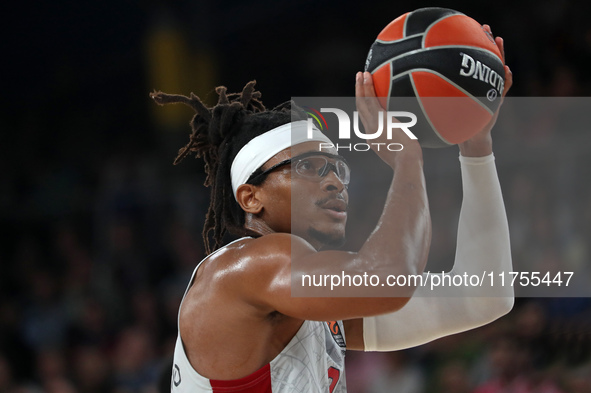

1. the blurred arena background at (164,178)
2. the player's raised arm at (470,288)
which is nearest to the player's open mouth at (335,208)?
the player's raised arm at (470,288)

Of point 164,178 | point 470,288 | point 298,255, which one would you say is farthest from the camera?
point 164,178

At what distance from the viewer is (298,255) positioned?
2.05 meters

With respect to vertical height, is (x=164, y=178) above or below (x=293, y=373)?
above

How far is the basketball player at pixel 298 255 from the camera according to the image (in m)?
1.99

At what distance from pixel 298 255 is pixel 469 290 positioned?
100cm

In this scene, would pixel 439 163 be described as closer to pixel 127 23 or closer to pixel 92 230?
pixel 92 230

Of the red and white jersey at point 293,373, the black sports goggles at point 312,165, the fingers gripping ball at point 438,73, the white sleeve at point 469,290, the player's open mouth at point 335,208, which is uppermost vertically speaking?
the fingers gripping ball at point 438,73

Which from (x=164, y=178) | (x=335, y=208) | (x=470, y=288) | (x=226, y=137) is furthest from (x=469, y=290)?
(x=164, y=178)

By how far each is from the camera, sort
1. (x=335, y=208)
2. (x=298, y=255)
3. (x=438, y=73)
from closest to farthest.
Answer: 1. (x=298, y=255)
2. (x=438, y=73)
3. (x=335, y=208)

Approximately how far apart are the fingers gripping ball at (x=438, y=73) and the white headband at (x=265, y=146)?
0.41 meters

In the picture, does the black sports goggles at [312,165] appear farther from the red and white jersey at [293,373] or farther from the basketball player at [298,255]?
the red and white jersey at [293,373]

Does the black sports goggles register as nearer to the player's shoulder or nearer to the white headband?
the white headband

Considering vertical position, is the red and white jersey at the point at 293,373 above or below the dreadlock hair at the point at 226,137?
below

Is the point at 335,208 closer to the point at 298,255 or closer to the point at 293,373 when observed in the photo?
the point at 298,255
